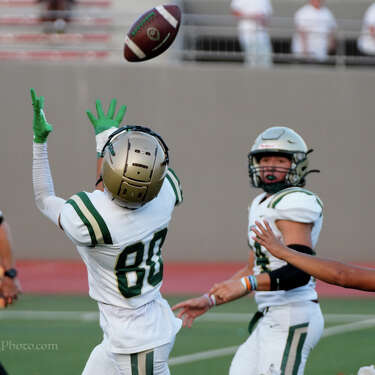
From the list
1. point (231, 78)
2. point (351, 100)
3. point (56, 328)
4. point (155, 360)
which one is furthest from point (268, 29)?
point (155, 360)

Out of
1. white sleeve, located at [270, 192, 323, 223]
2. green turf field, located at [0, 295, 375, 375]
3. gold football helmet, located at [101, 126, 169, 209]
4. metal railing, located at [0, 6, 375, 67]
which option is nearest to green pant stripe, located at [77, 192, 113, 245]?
gold football helmet, located at [101, 126, 169, 209]

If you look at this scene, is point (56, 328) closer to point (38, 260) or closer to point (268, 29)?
point (38, 260)

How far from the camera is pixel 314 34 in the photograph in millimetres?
12781

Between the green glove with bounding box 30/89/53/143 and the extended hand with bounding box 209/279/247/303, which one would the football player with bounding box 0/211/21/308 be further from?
the extended hand with bounding box 209/279/247/303

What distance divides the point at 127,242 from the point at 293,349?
1.18 m

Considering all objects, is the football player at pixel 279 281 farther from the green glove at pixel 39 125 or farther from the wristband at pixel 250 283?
the green glove at pixel 39 125

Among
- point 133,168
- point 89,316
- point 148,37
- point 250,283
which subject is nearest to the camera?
point 133,168

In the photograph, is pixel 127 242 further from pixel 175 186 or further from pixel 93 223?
pixel 175 186

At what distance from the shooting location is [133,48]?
5.40 m

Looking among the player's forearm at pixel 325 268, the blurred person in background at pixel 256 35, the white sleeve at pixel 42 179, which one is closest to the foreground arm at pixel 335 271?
the player's forearm at pixel 325 268

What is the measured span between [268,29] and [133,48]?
7.44 m

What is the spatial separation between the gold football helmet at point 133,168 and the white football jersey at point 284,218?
0.84 m

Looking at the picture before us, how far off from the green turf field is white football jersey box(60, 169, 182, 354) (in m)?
2.69

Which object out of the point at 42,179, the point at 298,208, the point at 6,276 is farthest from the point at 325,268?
the point at 6,276
